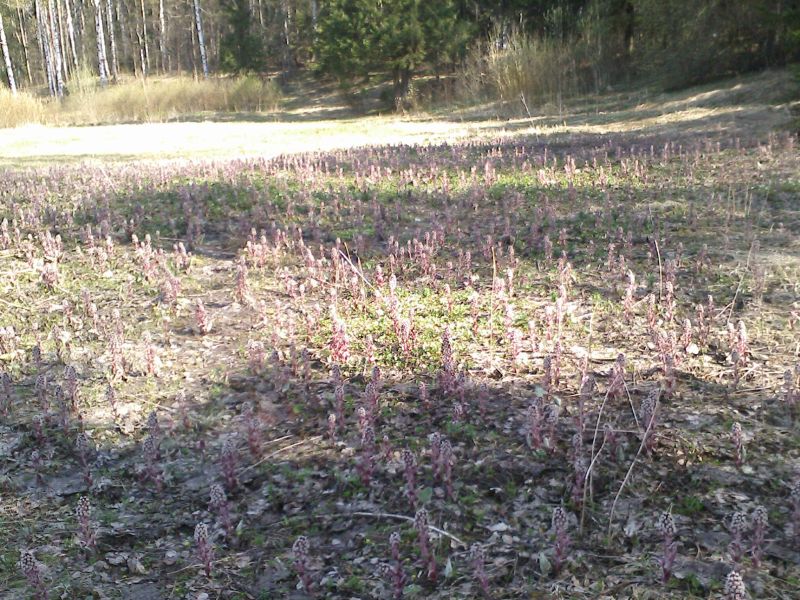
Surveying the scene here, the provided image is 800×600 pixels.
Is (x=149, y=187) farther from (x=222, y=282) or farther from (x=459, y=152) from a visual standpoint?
(x=459, y=152)

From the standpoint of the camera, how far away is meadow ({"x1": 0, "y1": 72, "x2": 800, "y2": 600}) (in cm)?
287

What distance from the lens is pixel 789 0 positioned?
16.4m

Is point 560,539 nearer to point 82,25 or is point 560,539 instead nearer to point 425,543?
point 425,543

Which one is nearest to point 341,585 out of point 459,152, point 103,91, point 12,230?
point 12,230

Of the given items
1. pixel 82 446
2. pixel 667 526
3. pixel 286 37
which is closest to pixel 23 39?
pixel 286 37

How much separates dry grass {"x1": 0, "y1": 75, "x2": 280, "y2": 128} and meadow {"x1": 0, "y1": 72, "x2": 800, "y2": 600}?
23181mm

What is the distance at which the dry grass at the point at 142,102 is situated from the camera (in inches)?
1127

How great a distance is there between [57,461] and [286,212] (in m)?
4.97

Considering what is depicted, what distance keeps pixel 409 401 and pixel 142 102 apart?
102 ft

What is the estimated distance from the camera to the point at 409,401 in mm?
4152

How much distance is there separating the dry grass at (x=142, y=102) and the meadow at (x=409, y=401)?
23181 millimetres

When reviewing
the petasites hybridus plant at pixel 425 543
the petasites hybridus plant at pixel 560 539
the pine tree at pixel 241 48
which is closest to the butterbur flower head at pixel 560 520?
the petasites hybridus plant at pixel 560 539

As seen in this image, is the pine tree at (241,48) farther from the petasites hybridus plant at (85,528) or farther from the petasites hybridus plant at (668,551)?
the petasites hybridus plant at (668,551)

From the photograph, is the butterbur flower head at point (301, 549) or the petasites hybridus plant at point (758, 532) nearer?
the petasites hybridus plant at point (758, 532)
